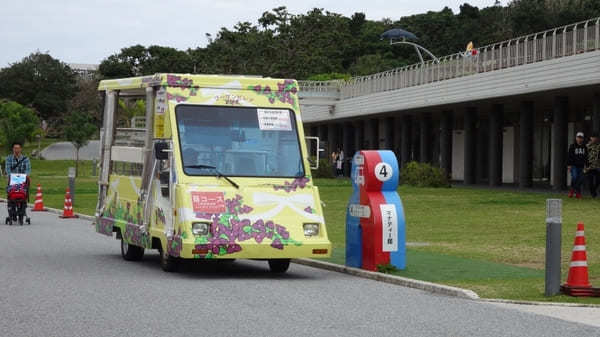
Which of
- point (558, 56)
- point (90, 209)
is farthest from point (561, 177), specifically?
point (90, 209)

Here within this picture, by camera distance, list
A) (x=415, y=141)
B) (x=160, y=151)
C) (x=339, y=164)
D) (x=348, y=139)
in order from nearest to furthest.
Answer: (x=160, y=151), (x=415, y=141), (x=339, y=164), (x=348, y=139)

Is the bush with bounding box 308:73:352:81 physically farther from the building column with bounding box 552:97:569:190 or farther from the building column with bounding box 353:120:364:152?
the building column with bounding box 552:97:569:190

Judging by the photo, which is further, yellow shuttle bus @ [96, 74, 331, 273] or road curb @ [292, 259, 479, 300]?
yellow shuttle bus @ [96, 74, 331, 273]

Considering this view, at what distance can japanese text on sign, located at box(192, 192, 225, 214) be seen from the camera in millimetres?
14805

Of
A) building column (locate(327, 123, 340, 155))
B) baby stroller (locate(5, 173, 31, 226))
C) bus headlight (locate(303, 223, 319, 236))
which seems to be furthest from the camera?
building column (locate(327, 123, 340, 155))

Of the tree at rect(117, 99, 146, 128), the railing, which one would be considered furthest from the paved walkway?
the railing

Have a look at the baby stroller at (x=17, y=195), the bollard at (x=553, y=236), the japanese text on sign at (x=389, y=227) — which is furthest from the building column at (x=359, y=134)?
the bollard at (x=553, y=236)

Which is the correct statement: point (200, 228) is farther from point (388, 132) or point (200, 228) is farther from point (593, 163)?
point (388, 132)

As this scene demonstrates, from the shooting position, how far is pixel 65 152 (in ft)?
382

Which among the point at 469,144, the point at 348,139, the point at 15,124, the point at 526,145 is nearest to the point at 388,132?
the point at 348,139

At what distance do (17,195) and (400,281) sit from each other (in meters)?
15.4

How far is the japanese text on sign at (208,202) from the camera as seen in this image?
583 inches

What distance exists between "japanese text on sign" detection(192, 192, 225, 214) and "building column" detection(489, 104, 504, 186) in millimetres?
37905

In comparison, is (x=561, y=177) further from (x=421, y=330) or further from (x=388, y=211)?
(x=421, y=330)
